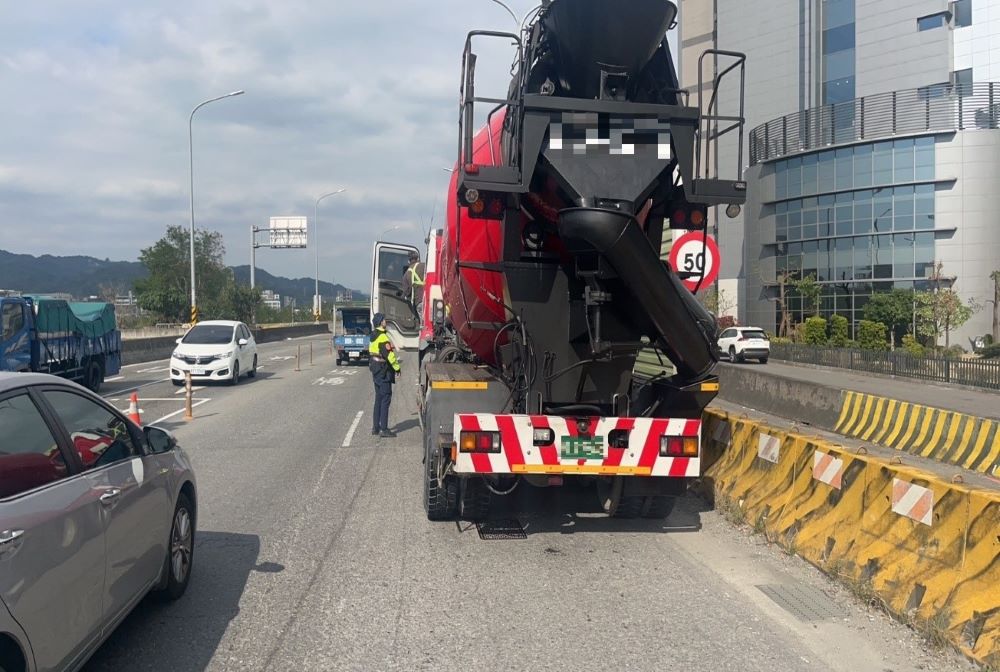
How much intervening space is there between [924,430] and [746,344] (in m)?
24.3

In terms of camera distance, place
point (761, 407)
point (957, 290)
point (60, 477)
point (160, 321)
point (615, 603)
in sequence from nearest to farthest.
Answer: point (60, 477)
point (615, 603)
point (761, 407)
point (957, 290)
point (160, 321)

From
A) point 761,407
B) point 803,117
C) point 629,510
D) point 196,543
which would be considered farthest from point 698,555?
point 803,117

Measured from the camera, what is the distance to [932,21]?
48781mm

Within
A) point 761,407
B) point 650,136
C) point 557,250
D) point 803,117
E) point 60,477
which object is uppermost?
point 803,117

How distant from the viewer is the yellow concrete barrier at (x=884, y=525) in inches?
177

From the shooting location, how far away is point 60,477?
380cm

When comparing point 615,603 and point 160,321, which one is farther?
point 160,321

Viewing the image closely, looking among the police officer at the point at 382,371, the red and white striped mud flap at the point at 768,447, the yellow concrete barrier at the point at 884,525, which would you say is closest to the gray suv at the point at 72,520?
the yellow concrete barrier at the point at 884,525

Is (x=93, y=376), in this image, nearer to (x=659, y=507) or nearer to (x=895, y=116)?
(x=659, y=507)

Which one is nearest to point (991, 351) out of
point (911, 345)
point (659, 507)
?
point (911, 345)

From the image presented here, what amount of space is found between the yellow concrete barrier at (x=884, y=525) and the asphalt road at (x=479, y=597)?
0.17m

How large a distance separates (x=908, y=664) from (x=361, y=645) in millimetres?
2955

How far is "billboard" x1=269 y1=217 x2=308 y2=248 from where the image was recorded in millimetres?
65688

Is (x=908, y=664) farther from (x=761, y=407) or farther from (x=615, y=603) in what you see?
(x=761, y=407)
